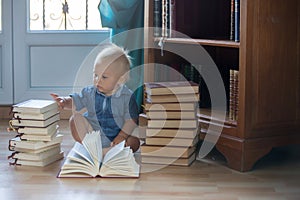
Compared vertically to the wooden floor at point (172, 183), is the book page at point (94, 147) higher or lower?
higher

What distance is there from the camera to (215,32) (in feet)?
Answer: 8.43

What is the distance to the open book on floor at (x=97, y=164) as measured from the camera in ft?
6.55

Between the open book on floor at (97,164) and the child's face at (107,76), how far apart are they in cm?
30

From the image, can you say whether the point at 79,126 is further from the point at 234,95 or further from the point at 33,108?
the point at 234,95

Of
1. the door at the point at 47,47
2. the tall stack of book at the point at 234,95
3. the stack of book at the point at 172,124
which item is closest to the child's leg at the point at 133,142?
the stack of book at the point at 172,124

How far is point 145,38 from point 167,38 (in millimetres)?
136

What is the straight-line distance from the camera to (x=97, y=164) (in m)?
2.01

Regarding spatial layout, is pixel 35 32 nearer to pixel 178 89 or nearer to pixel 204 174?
pixel 178 89

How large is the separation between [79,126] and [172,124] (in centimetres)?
37

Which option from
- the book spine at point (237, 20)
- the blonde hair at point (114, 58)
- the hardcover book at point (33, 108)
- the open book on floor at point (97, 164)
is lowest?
the open book on floor at point (97, 164)

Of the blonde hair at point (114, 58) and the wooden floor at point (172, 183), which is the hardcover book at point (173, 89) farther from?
the wooden floor at point (172, 183)

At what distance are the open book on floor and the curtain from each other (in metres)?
0.75

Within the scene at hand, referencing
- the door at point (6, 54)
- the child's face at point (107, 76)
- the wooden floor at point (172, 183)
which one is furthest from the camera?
the door at point (6, 54)

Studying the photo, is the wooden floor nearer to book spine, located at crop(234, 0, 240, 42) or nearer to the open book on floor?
the open book on floor
